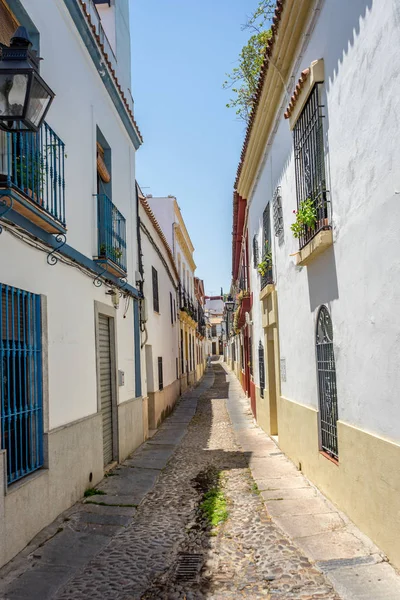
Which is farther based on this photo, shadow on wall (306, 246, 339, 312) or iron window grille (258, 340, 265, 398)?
iron window grille (258, 340, 265, 398)

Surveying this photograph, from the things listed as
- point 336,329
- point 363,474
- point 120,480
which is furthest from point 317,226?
point 120,480

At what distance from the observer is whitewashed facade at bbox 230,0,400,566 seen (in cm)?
405

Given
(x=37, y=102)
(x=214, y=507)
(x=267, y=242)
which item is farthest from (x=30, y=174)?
(x=267, y=242)

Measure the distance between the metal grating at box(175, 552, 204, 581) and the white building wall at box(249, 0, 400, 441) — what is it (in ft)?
5.87

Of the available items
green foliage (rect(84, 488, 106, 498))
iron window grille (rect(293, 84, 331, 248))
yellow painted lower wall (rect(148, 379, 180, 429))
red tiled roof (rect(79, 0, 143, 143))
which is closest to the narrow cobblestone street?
green foliage (rect(84, 488, 106, 498))

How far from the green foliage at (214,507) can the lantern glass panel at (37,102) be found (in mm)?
4141

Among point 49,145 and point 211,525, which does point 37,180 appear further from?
point 211,525

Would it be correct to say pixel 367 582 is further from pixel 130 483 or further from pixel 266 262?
pixel 266 262

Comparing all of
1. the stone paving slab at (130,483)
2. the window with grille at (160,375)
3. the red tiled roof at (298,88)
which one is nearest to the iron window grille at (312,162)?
the red tiled roof at (298,88)

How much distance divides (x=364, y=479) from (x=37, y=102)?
3877 millimetres

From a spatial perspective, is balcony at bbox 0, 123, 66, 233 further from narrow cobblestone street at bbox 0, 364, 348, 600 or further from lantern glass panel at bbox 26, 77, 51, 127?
narrow cobblestone street at bbox 0, 364, 348, 600

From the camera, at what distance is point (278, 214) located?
8797 mm

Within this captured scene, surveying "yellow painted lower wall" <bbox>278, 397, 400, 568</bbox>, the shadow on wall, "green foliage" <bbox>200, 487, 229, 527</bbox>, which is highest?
the shadow on wall

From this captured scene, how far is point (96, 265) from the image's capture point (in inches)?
307
